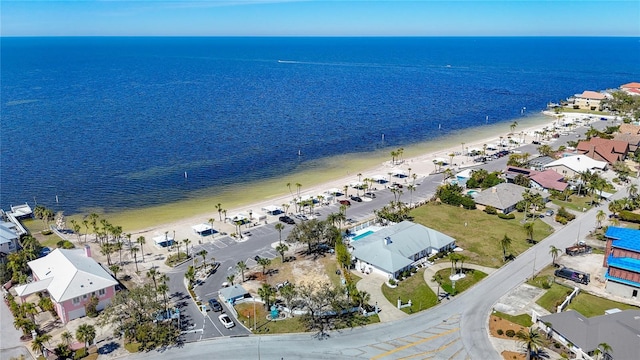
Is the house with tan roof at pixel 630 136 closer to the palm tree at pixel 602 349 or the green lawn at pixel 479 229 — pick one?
the green lawn at pixel 479 229

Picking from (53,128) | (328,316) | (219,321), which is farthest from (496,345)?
(53,128)

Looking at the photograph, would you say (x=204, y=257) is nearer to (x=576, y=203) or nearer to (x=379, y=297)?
(x=379, y=297)

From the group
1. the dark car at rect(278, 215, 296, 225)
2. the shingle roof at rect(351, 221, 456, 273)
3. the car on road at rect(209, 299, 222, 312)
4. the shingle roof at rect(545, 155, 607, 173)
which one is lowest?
the car on road at rect(209, 299, 222, 312)

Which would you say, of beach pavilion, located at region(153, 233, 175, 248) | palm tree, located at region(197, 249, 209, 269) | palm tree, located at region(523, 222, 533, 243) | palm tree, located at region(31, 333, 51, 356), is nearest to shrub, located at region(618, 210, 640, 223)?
palm tree, located at region(523, 222, 533, 243)

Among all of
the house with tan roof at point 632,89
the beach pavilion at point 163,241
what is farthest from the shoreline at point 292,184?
the house with tan roof at point 632,89

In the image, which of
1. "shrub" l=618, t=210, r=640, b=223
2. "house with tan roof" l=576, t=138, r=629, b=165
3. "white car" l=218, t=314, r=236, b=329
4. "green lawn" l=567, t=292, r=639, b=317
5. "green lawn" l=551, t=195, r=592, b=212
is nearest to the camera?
"white car" l=218, t=314, r=236, b=329

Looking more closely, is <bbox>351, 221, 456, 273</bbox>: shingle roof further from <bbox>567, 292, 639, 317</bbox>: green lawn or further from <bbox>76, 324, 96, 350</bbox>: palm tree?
<bbox>76, 324, 96, 350</bbox>: palm tree

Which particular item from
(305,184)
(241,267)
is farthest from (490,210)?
(241,267)
